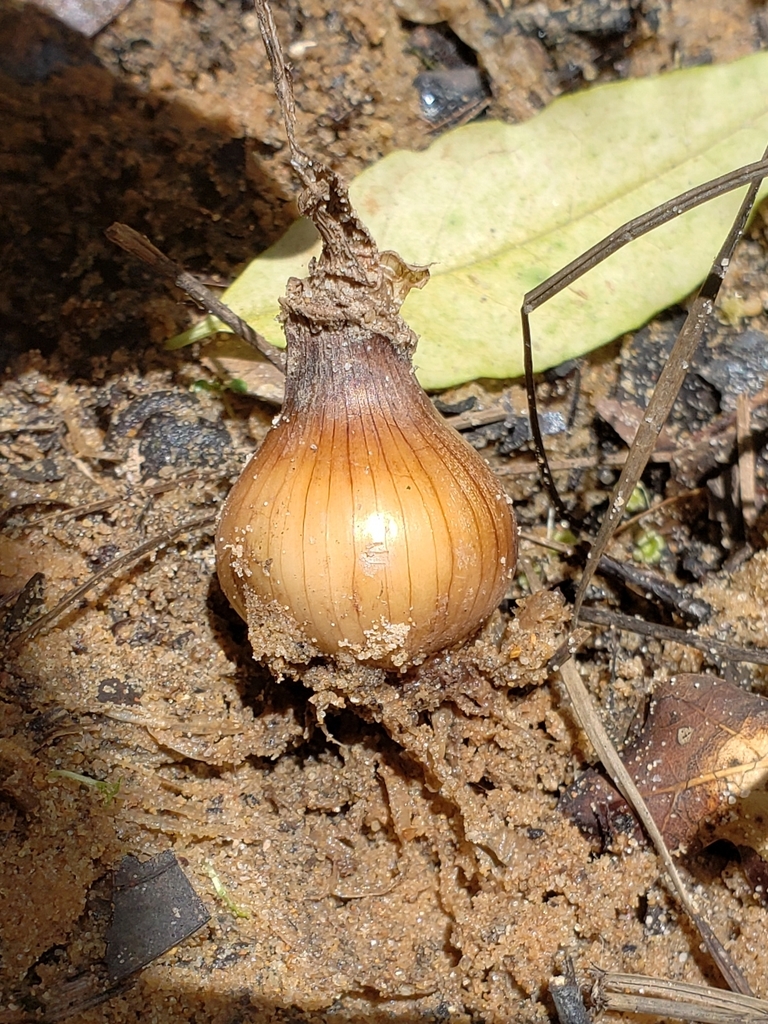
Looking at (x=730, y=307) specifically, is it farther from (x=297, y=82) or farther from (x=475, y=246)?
(x=297, y=82)

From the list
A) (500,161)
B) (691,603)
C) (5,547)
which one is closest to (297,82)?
(500,161)

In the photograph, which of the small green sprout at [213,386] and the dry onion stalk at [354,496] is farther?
the small green sprout at [213,386]

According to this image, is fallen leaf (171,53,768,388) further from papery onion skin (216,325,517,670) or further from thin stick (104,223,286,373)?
papery onion skin (216,325,517,670)

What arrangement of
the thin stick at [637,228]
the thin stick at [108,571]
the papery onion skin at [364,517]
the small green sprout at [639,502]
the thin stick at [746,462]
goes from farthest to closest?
the small green sprout at [639,502] < the thin stick at [746,462] < the thin stick at [108,571] < the papery onion skin at [364,517] < the thin stick at [637,228]

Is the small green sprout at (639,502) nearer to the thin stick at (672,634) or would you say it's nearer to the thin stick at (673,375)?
the thin stick at (672,634)

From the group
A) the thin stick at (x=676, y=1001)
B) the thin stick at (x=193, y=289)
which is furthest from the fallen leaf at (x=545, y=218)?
the thin stick at (x=676, y=1001)

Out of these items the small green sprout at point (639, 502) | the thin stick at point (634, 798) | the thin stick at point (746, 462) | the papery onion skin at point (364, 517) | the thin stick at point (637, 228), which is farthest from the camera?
the small green sprout at point (639, 502)

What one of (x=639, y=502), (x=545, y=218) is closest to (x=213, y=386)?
(x=545, y=218)
